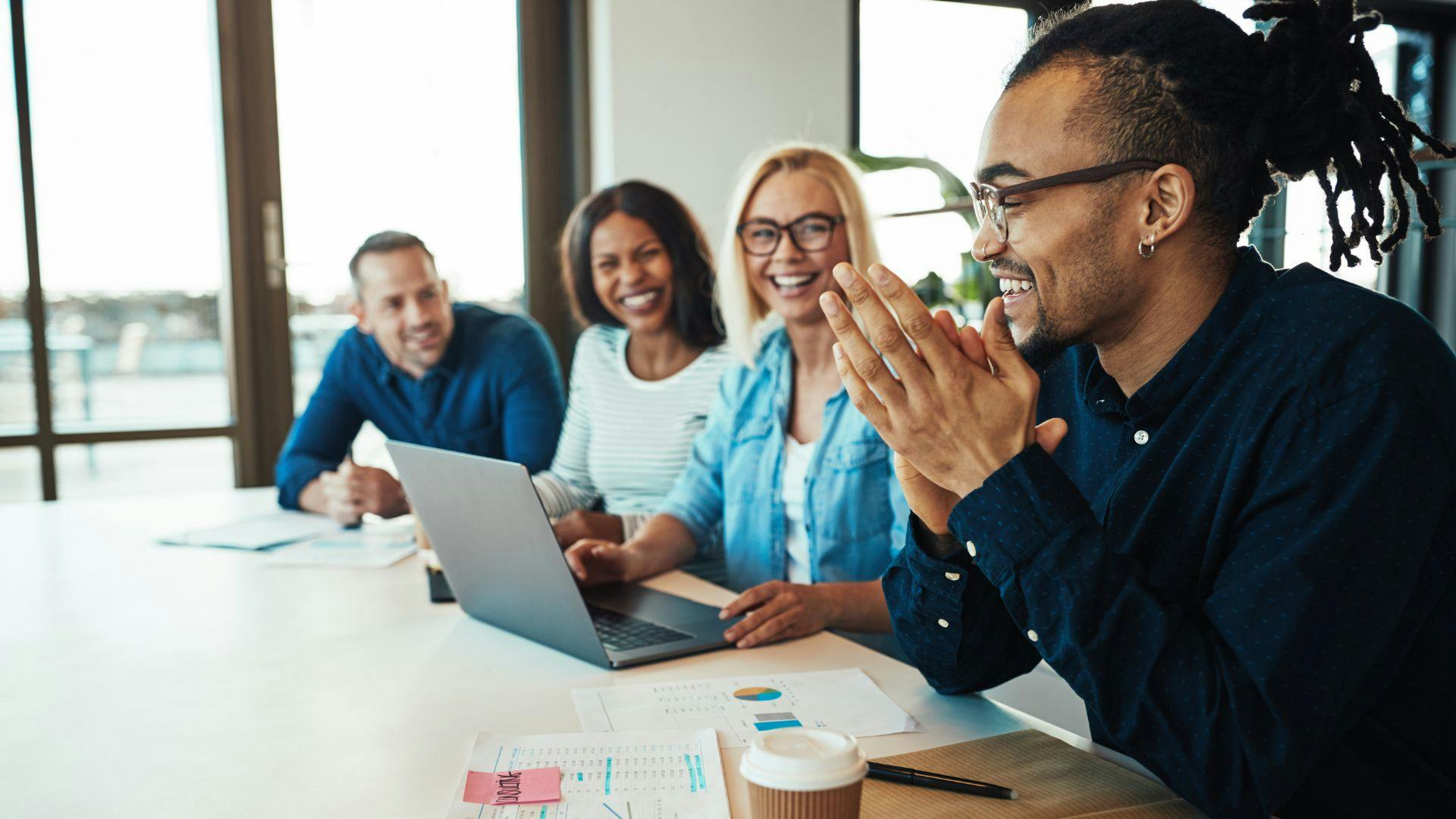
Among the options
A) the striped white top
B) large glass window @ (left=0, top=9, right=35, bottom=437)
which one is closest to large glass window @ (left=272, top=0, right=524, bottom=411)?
large glass window @ (left=0, top=9, right=35, bottom=437)

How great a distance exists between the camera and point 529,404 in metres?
2.67

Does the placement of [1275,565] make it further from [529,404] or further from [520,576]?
[529,404]

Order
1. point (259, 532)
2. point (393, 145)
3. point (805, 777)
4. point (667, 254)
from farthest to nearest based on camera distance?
point (393, 145), point (667, 254), point (259, 532), point (805, 777)

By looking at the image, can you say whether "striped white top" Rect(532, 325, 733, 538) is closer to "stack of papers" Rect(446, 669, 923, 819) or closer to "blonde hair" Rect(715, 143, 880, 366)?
"blonde hair" Rect(715, 143, 880, 366)

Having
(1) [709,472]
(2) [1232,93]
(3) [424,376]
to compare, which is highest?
(2) [1232,93]

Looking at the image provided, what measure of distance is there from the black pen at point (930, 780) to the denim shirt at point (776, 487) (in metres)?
0.72

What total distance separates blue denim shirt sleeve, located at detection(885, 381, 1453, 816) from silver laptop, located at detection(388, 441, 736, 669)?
1.65 ft

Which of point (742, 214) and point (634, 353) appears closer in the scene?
point (742, 214)

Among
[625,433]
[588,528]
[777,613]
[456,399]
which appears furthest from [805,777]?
[456,399]

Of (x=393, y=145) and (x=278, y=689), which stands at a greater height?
(x=393, y=145)

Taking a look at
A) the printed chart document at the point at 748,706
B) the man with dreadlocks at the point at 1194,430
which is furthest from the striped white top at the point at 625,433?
the man with dreadlocks at the point at 1194,430

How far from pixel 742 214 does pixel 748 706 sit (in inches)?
48.3

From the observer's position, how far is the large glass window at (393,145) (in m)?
3.60

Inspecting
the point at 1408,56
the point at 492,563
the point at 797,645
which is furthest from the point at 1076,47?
the point at 1408,56
